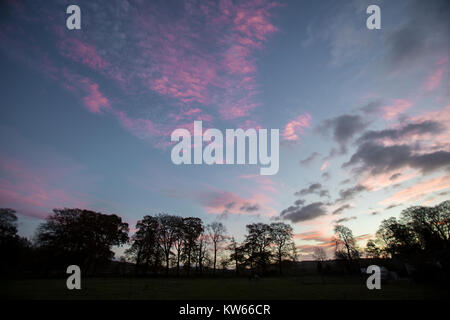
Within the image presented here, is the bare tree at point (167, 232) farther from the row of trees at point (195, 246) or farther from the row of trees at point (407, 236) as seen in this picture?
the row of trees at point (407, 236)

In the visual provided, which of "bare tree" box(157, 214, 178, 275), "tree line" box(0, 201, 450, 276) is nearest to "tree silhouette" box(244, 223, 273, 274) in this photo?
"tree line" box(0, 201, 450, 276)

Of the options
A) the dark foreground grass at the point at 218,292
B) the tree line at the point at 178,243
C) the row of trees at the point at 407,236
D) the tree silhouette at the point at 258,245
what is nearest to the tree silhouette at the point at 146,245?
the tree line at the point at 178,243

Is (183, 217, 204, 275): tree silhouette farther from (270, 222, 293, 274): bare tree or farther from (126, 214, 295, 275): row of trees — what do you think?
(270, 222, 293, 274): bare tree

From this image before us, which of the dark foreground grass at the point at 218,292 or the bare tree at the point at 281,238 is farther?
the bare tree at the point at 281,238

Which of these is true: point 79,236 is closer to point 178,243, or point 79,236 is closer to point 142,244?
point 142,244

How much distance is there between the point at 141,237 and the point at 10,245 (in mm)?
28847

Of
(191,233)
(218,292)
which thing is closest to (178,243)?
(191,233)

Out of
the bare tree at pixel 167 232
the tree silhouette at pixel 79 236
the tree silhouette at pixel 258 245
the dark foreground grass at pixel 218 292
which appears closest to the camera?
the dark foreground grass at pixel 218 292

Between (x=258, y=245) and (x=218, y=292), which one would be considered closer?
(x=218, y=292)

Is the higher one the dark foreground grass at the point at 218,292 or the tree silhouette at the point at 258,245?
the dark foreground grass at the point at 218,292

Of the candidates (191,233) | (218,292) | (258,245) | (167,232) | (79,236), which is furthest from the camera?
(258,245)

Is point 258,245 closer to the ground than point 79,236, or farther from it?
closer to the ground
